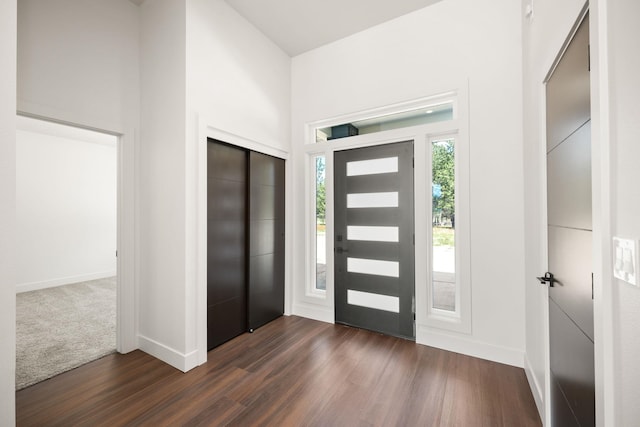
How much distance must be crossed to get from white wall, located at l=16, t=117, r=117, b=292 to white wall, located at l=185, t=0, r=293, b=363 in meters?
4.29

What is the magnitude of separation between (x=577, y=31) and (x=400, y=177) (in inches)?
73.4

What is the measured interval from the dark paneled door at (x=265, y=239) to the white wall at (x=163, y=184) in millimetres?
846

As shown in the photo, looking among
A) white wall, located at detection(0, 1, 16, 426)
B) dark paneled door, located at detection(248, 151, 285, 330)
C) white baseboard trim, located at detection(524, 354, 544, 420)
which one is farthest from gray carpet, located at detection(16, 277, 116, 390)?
white baseboard trim, located at detection(524, 354, 544, 420)

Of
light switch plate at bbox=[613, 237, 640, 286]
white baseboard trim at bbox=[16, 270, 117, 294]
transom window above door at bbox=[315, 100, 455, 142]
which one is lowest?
white baseboard trim at bbox=[16, 270, 117, 294]

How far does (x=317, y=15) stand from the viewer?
3.01 meters

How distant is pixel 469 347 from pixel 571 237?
1789 mm

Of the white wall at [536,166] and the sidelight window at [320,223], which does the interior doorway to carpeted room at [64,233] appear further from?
the white wall at [536,166]

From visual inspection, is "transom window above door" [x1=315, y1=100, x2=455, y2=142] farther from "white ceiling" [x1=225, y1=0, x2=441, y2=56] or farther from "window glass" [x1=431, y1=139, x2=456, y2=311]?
"white ceiling" [x1=225, y1=0, x2=441, y2=56]

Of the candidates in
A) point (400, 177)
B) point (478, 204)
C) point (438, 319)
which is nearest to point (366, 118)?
point (400, 177)

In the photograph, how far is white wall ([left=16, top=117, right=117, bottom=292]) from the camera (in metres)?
4.88

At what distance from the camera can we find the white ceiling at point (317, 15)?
2.85 meters

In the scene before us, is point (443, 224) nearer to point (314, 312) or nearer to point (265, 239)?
point (314, 312)

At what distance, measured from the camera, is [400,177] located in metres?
3.01

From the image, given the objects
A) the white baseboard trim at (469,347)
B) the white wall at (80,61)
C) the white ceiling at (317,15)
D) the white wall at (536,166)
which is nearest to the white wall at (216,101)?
the white ceiling at (317,15)
